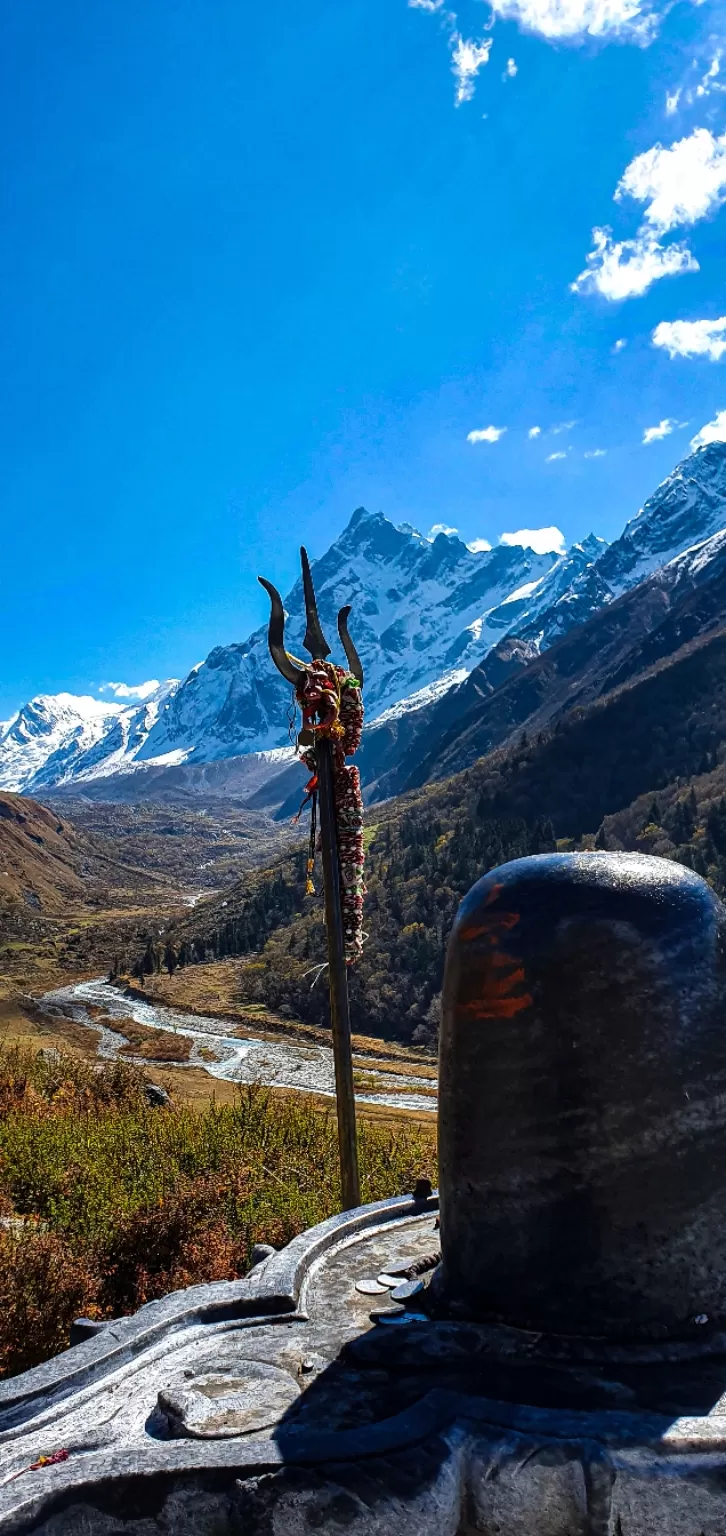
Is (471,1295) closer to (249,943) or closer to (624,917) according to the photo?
(624,917)

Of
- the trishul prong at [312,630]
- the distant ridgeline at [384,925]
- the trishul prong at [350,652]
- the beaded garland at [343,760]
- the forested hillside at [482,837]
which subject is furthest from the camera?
the forested hillside at [482,837]

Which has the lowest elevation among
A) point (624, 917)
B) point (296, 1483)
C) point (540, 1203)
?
point (296, 1483)

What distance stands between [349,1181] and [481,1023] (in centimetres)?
433

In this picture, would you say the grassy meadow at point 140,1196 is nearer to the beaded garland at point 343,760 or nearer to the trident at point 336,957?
the trident at point 336,957

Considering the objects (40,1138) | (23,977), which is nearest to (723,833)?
(23,977)

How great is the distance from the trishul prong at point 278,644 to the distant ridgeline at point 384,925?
37.2m

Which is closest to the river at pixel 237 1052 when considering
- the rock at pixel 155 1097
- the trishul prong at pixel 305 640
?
the rock at pixel 155 1097

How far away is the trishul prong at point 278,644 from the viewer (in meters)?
8.59

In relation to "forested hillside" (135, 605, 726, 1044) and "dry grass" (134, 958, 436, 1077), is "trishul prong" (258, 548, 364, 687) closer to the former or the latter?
A: "dry grass" (134, 958, 436, 1077)

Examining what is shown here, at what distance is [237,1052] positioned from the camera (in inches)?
1986

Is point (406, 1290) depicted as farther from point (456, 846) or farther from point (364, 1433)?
point (456, 846)

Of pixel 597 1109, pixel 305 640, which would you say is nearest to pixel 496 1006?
pixel 597 1109

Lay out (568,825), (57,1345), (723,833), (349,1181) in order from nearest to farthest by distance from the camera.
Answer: (57,1345) < (349,1181) < (723,833) < (568,825)

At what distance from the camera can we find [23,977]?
7300cm
